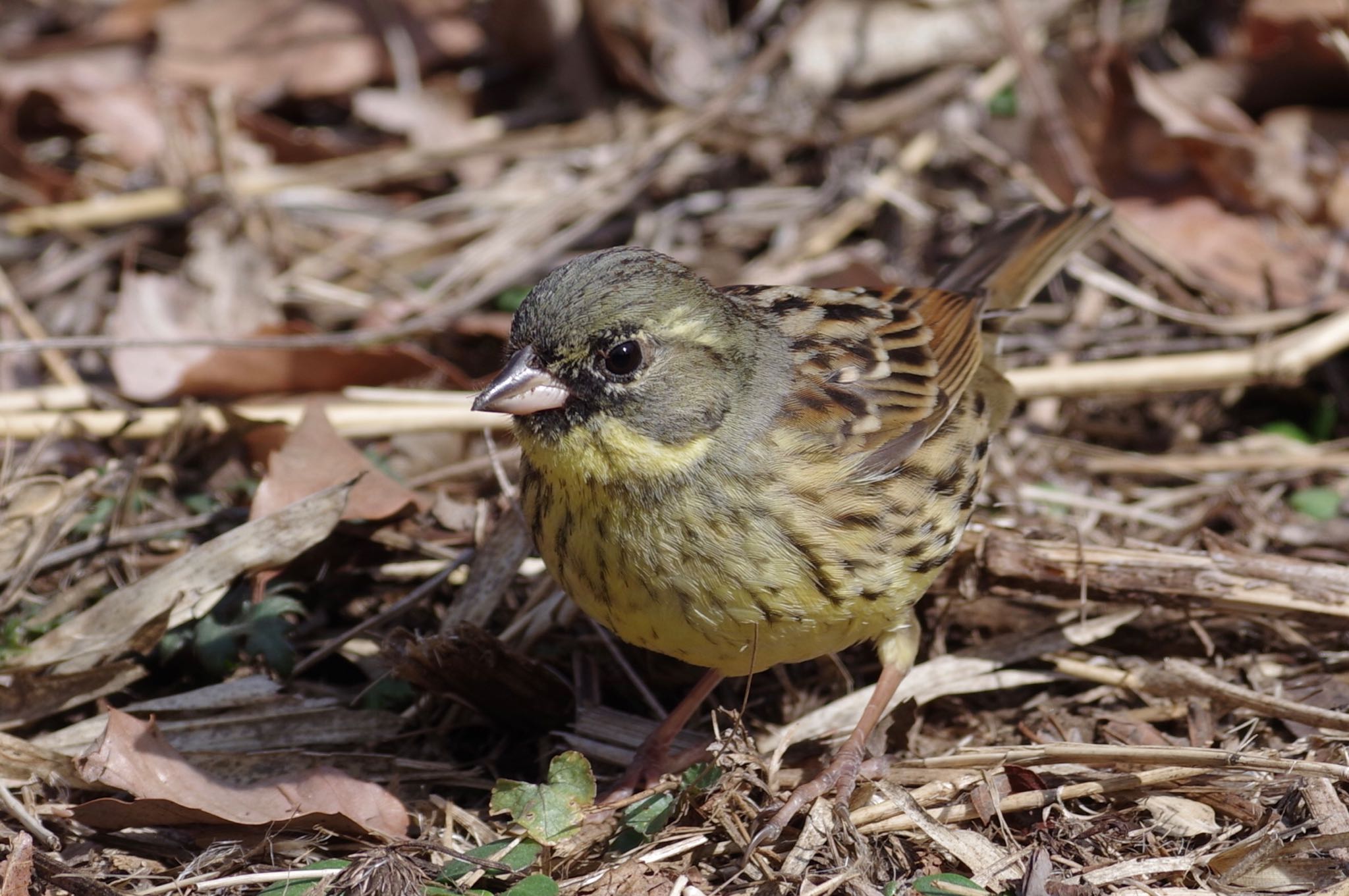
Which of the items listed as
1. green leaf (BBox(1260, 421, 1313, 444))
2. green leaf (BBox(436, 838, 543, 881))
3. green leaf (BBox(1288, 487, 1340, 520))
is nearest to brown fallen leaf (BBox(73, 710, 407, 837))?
green leaf (BBox(436, 838, 543, 881))

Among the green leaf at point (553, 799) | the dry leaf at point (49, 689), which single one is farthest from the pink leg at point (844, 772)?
the dry leaf at point (49, 689)

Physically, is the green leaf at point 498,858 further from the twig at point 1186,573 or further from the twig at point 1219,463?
the twig at point 1219,463

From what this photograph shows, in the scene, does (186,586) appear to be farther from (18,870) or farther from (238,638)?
(18,870)

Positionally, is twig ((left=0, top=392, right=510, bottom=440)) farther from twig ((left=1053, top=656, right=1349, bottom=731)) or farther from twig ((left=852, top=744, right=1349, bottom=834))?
twig ((left=1053, top=656, right=1349, bottom=731))

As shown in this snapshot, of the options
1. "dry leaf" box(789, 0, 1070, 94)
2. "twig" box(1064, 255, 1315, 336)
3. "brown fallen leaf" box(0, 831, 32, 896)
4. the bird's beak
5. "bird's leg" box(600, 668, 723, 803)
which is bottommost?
"bird's leg" box(600, 668, 723, 803)

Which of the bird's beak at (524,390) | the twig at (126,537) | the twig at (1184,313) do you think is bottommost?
the twig at (126,537)

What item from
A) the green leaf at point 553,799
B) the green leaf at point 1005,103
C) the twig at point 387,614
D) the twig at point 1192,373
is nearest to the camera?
the green leaf at point 553,799

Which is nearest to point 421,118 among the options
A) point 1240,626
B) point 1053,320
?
point 1053,320
